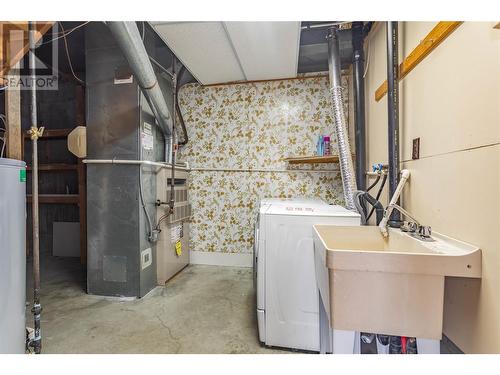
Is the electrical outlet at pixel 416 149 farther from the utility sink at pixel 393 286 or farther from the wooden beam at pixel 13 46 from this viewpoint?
the wooden beam at pixel 13 46

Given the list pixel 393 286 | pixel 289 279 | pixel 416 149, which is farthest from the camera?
pixel 289 279

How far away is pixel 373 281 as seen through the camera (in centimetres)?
94

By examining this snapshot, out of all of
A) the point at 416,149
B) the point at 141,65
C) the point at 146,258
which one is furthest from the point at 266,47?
the point at 146,258

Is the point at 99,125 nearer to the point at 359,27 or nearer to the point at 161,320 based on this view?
the point at 161,320

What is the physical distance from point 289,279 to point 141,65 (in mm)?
2082

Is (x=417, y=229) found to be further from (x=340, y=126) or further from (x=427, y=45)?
(x=340, y=126)

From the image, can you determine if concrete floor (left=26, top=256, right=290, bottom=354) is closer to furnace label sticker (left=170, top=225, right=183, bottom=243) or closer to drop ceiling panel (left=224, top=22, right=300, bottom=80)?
furnace label sticker (left=170, top=225, right=183, bottom=243)

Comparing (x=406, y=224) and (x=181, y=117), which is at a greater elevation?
(x=181, y=117)

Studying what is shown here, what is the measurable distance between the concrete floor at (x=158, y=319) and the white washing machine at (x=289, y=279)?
168 mm

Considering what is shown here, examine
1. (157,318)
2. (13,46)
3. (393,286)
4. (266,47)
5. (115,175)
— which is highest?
(266,47)

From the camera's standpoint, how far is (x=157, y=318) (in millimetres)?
2000

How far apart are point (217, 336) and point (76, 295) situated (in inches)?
65.6

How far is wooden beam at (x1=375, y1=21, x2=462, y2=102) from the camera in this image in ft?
3.59

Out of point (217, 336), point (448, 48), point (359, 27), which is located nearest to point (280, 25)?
point (359, 27)
